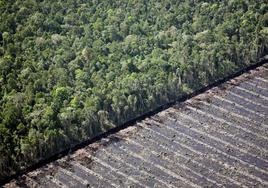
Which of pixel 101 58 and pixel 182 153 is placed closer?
pixel 182 153

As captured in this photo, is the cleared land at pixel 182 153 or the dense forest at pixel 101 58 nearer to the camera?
the cleared land at pixel 182 153

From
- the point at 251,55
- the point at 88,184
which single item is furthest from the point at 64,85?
the point at 251,55

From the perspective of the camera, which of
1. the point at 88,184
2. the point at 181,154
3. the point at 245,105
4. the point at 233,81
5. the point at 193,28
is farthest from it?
the point at 193,28

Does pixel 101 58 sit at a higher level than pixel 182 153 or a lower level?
higher

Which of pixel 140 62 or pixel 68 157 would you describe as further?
pixel 140 62

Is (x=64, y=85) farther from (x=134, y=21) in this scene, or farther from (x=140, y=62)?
(x=134, y=21)
